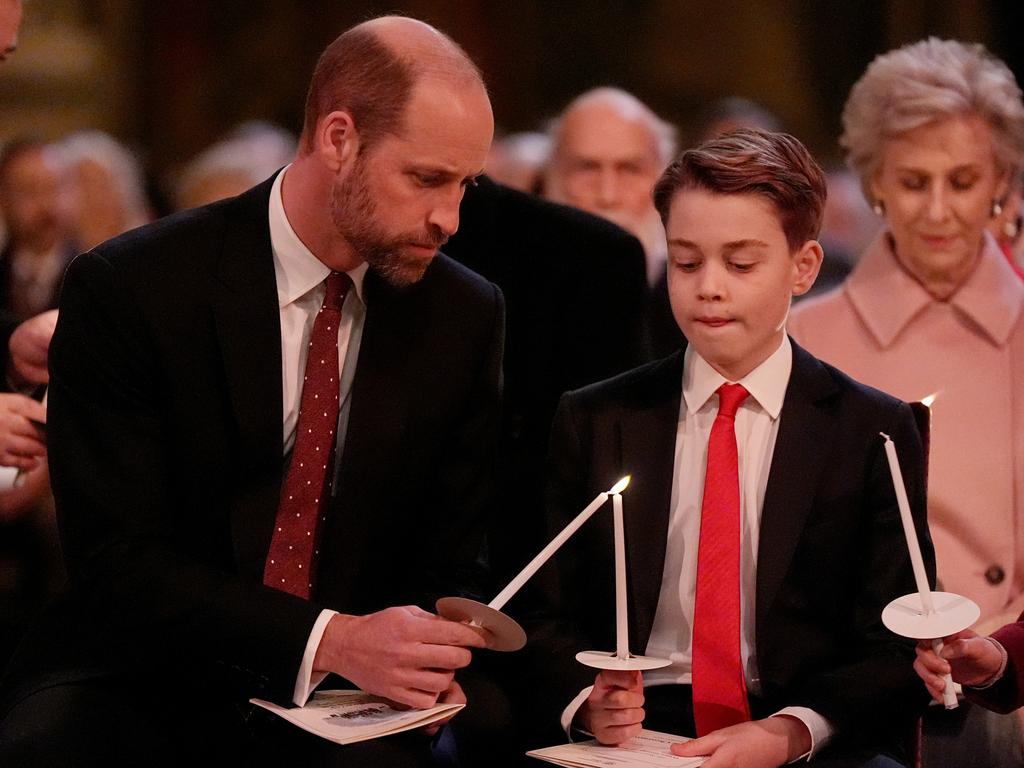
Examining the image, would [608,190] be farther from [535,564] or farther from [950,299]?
[535,564]

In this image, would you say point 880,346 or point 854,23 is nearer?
point 880,346

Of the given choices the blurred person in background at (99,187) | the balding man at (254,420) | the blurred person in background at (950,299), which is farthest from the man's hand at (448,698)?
A: the blurred person in background at (99,187)

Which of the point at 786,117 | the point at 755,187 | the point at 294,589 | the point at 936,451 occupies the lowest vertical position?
the point at 294,589

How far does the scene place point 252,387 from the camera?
2.60m

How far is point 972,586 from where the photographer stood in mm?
3219

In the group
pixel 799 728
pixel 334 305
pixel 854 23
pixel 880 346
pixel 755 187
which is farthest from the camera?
pixel 854 23

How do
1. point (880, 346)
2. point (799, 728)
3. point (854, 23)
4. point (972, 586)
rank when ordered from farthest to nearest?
point (854, 23) < point (880, 346) < point (972, 586) < point (799, 728)

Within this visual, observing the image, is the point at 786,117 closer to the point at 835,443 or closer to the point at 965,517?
the point at 965,517

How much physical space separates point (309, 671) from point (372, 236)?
2.51ft

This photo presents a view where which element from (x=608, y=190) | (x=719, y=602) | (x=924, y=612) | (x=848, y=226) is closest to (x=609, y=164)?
(x=608, y=190)

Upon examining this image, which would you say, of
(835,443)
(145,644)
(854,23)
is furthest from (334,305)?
(854,23)

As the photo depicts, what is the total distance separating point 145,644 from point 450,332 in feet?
2.65

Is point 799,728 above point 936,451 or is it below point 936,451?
below

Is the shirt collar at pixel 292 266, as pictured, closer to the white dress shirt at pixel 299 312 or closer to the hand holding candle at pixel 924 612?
the white dress shirt at pixel 299 312
